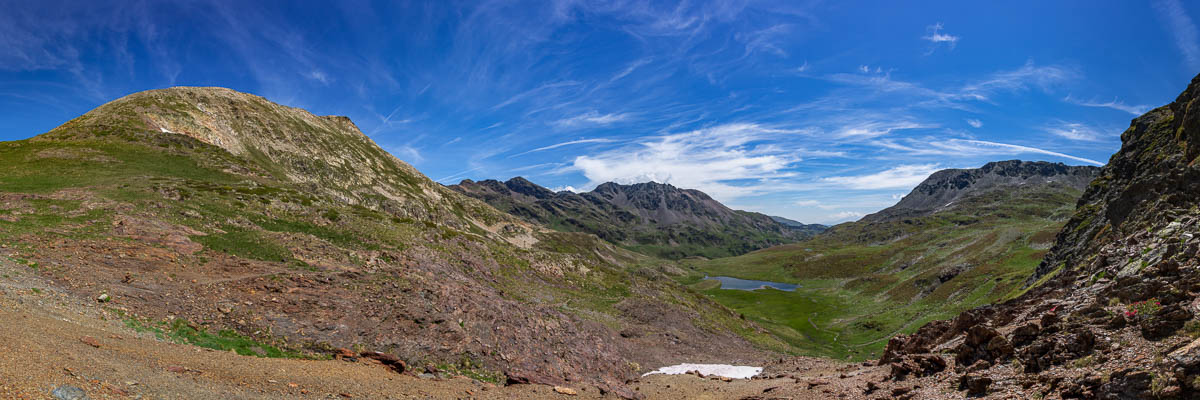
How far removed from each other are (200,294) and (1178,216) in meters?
61.8

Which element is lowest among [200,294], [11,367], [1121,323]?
[1121,323]

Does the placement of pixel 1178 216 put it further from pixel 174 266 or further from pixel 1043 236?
pixel 1043 236

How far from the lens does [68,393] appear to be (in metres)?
12.4

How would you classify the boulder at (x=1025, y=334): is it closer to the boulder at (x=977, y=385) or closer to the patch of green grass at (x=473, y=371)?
the boulder at (x=977, y=385)

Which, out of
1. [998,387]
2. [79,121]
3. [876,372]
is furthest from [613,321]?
[79,121]

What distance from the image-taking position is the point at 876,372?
32.0 metres

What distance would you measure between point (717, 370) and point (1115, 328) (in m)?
33.7

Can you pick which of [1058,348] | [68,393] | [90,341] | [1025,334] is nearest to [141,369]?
[90,341]

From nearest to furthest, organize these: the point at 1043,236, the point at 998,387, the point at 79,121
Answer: the point at 998,387 < the point at 79,121 < the point at 1043,236

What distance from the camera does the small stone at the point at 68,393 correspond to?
477 inches

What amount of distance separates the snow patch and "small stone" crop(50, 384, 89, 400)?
39659 millimetres

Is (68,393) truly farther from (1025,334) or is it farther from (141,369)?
(1025,334)

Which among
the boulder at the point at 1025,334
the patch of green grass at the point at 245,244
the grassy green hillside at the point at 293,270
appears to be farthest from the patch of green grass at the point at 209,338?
the boulder at the point at 1025,334

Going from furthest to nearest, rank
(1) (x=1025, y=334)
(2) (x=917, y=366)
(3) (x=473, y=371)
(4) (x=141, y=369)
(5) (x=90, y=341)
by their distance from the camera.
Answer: (3) (x=473, y=371), (2) (x=917, y=366), (1) (x=1025, y=334), (5) (x=90, y=341), (4) (x=141, y=369)
